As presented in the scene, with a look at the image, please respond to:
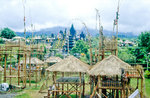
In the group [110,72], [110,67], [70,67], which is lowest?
[110,72]

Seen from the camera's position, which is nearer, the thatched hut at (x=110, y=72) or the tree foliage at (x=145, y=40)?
the thatched hut at (x=110, y=72)

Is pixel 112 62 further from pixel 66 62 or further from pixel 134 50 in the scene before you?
pixel 134 50

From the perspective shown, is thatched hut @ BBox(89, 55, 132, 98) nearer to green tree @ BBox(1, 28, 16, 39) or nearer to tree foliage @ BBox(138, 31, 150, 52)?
tree foliage @ BBox(138, 31, 150, 52)

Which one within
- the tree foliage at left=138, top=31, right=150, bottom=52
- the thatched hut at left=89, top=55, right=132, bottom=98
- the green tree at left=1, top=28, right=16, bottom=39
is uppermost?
the green tree at left=1, top=28, right=16, bottom=39

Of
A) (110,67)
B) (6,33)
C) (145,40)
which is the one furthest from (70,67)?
(6,33)

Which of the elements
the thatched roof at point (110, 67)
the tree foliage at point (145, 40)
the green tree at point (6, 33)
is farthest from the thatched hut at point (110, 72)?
the green tree at point (6, 33)

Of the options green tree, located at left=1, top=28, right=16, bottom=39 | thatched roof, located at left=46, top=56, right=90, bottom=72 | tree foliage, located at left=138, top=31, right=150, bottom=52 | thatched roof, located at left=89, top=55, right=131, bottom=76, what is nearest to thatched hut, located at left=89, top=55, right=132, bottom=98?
thatched roof, located at left=89, top=55, right=131, bottom=76

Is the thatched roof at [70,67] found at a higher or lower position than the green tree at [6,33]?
lower

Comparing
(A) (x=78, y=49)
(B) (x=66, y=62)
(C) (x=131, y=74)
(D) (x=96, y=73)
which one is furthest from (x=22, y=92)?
(A) (x=78, y=49)

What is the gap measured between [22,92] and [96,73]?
25.0 ft

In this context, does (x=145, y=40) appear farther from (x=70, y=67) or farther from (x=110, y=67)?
(x=70, y=67)

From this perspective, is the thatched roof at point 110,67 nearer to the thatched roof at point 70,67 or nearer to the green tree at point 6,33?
the thatched roof at point 70,67

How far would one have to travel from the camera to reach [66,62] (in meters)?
13.0

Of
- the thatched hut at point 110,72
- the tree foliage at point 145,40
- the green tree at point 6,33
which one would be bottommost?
the thatched hut at point 110,72
